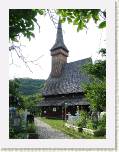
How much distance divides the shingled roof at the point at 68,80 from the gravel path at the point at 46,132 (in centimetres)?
28

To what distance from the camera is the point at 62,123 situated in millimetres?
3986

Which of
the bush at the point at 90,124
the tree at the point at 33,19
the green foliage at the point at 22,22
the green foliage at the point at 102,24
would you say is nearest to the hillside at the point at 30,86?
the tree at the point at 33,19

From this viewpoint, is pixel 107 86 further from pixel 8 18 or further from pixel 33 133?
pixel 8 18

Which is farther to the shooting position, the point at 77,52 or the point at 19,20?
the point at 77,52

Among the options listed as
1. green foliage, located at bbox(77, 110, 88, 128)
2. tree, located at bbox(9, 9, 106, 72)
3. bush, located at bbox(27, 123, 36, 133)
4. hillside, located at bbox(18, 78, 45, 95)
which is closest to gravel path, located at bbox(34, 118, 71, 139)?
bush, located at bbox(27, 123, 36, 133)

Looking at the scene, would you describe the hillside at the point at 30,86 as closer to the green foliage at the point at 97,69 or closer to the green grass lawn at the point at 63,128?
the green grass lawn at the point at 63,128

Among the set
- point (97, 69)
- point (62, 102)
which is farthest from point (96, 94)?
point (62, 102)

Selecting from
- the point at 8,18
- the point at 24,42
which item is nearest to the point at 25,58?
the point at 24,42

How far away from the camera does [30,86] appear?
3926 mm

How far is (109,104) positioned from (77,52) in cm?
57

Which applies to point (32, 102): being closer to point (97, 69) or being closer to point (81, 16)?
point (97, 69)

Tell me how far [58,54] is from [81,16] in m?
0.47

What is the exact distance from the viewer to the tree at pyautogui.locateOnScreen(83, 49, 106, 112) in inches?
154

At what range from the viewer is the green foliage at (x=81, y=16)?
373 cm
